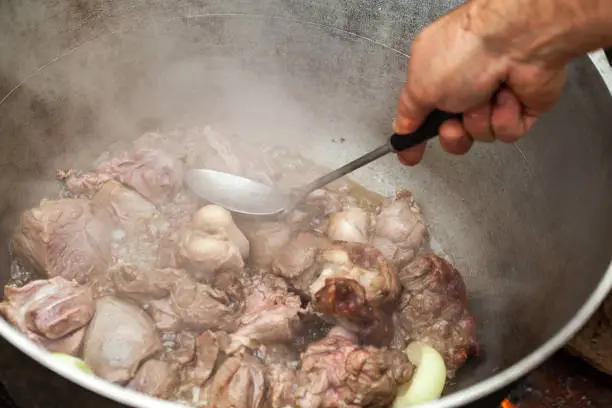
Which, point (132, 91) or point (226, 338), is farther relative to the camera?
point (132, 91)

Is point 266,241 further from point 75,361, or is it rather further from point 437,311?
point 75,361

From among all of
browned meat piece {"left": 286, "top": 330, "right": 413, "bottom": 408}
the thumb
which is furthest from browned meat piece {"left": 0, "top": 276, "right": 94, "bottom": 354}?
the thumb

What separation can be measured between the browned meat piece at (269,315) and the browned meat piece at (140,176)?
62 centimetres

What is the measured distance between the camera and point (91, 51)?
2.55 m

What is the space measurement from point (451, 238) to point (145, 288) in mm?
1308

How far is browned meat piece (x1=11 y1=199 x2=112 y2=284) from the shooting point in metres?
2.22

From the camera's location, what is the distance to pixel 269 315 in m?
2.12

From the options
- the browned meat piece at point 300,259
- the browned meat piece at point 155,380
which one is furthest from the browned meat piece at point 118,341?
the browned meat piece at point 300,259

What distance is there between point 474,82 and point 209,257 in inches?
43.2

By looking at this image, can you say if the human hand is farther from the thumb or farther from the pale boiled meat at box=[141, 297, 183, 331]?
the pale boiled meat at box=[141, 297, 183, 331]

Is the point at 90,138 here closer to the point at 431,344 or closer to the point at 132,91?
the point at 132,91

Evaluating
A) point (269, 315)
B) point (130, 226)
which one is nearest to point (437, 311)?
point (269, 315)

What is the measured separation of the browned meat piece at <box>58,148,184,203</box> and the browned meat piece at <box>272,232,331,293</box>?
58 cm

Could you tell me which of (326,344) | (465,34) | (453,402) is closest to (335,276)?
(326,344)
